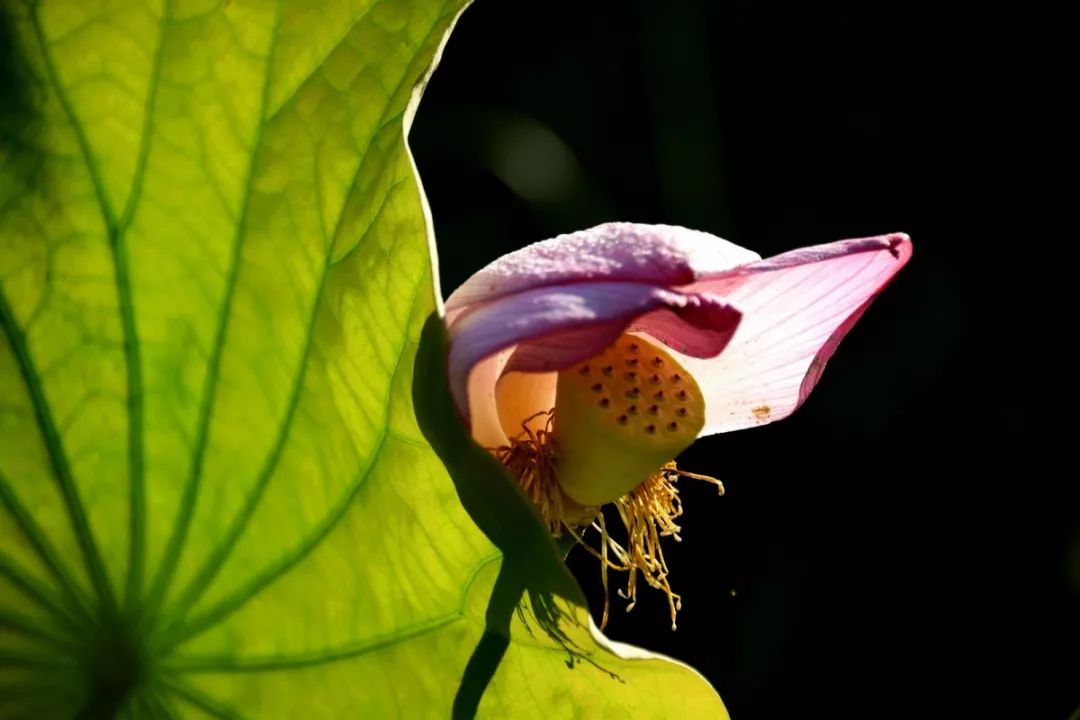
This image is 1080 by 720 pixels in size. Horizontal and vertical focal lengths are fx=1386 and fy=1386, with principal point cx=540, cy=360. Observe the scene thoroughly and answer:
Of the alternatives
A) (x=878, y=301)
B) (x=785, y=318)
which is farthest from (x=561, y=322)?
(x=878, y=301)

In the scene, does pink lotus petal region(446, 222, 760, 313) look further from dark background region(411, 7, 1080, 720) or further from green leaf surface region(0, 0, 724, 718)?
dark background region(411, 7, 1080, 720)

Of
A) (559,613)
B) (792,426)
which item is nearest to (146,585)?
(559,613)

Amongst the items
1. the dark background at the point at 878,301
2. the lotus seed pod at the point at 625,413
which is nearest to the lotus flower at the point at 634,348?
the lotus seed pod at the point at 625,413

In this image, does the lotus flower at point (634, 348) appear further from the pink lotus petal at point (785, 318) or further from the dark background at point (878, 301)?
the dark background at point (878, 301)

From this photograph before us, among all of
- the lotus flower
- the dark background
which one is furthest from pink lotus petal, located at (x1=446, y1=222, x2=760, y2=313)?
the dark background

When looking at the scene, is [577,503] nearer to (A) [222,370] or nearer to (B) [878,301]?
(A) [222,370]

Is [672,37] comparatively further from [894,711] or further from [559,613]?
[559,613]

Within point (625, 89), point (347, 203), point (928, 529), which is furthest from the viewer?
point (625, 89)
